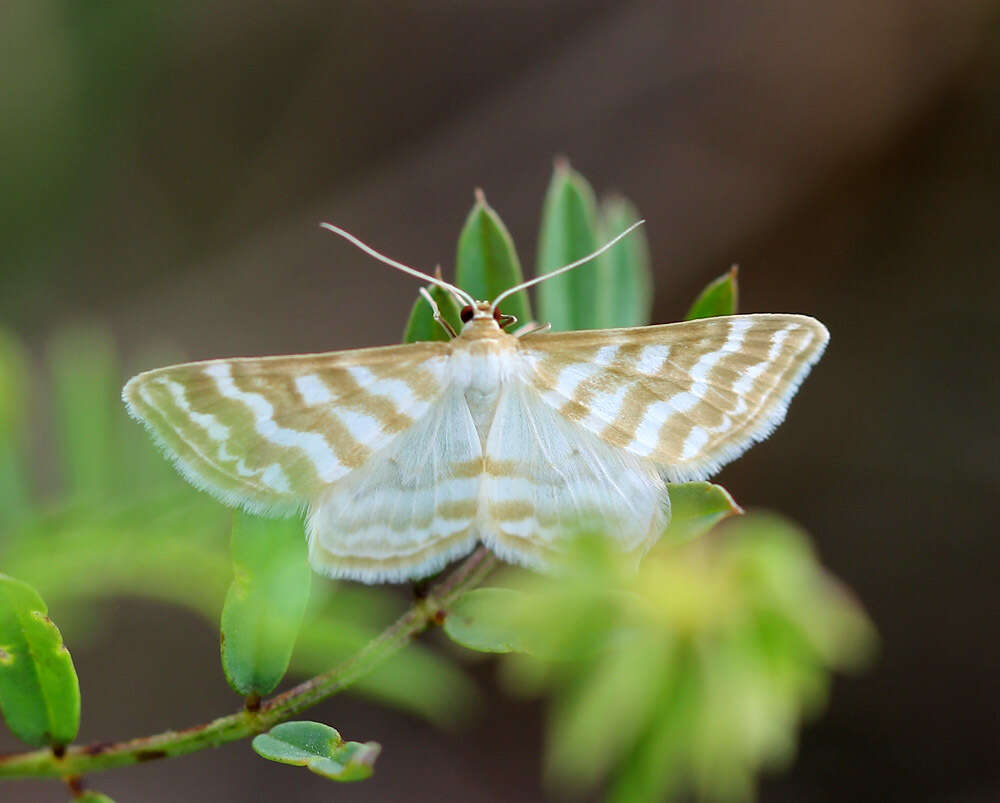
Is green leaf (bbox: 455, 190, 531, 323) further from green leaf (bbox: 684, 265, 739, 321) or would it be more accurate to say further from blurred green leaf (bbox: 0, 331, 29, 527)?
blurred green leaf (bbox: 0, 331, 29, 527)

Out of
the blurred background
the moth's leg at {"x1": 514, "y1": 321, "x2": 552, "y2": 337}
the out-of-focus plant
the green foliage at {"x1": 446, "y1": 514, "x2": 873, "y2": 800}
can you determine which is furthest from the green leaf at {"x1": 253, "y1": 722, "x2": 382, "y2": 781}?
the blurred background

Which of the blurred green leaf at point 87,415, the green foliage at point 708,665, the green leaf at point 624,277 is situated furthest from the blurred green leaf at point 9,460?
the green leaf at point 624,277

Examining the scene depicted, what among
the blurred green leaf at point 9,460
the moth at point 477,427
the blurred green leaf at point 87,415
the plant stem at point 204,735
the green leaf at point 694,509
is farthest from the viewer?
the blurred green leaf at point 87,415

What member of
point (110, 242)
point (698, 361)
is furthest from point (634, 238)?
point (110, 242)

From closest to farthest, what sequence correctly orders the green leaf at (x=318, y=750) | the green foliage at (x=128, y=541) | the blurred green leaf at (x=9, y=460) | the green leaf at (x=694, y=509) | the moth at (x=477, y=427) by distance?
1. the green leaf at (x=318, y=750)
2. the green leaf at (x=694, y=509)
3. the moth at (x=477, y=427)
4. the green foliage at (x=128, y=541)
5. the blurred green leaf at (x=9, y=460)

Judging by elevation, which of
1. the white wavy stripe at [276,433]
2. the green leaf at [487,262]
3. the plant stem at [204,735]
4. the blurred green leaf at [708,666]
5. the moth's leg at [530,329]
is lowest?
the blurred green leaf at [708,666]

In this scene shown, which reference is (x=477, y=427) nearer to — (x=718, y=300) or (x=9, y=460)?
(x=718, y=300)

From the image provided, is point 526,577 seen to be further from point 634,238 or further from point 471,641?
point 634,238

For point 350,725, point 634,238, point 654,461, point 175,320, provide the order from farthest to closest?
1. point 175,320
2. point 350,725
3. point 634,238
4. point 654,461

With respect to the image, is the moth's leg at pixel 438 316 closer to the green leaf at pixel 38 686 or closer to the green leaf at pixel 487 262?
the green leaf at pixel 487 262
